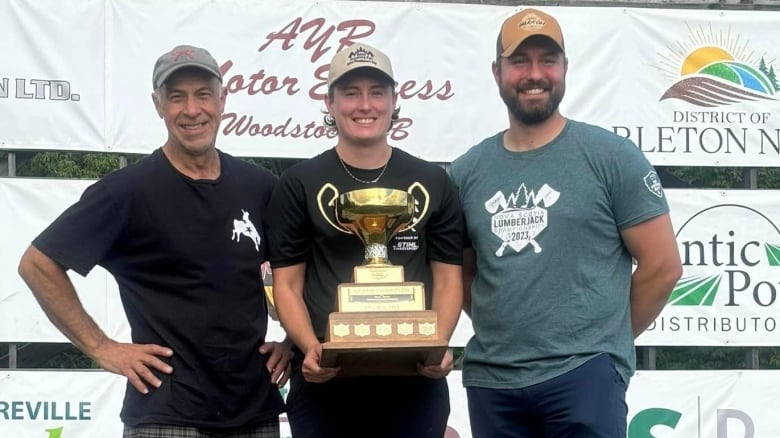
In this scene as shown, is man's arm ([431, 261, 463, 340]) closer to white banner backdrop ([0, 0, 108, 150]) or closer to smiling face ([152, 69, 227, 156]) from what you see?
smiling face ([152, 69, 227, 156])

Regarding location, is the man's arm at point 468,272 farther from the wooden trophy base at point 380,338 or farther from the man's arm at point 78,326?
the man's arm at point 78,326

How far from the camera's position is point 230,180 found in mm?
3361

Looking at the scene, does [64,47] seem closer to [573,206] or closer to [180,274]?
[180,274]

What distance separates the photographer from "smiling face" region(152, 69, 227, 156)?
3.28 meters

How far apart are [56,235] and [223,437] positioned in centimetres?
75

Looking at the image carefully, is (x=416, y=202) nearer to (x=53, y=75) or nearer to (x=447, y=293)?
(x=447, y=293)

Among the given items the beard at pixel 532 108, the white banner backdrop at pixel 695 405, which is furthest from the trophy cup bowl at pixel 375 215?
the white banner backdrop at pixel 695 405

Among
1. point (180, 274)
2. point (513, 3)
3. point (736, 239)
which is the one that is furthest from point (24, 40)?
point (736, 239)

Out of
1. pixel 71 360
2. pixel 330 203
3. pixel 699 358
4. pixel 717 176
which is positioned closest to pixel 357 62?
pixel 330 203

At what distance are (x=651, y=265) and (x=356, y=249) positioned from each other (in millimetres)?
878

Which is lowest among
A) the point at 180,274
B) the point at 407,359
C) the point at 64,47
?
the point at 407,359

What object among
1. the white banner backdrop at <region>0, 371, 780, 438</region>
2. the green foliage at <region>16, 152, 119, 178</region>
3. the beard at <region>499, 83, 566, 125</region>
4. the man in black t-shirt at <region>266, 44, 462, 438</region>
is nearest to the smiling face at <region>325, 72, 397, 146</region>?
the man in black t-shirt at <region>266, 44, 462, 438</region>

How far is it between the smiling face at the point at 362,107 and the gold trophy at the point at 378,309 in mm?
217

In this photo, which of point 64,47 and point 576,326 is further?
point 64,47
